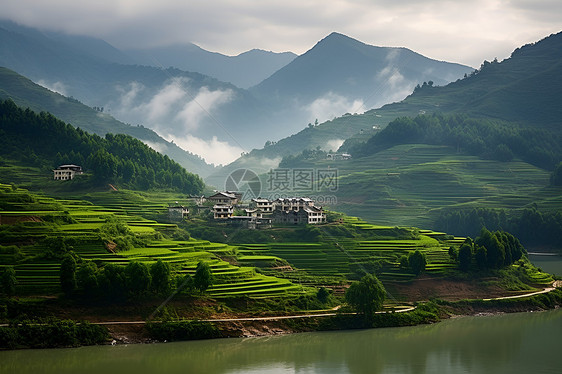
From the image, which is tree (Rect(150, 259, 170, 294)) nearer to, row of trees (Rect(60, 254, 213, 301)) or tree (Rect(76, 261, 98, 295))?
row of trees (Rect(60, 254, 213, 301))

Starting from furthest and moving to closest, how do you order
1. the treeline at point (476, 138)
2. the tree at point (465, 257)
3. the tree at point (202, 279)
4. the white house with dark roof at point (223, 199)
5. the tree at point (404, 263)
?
the treeline at point (476, 138), the white house with dark roof at point (223, 199), the tree at point (465, 257), the tree at point (404, 263), the tree at point (202, 279)

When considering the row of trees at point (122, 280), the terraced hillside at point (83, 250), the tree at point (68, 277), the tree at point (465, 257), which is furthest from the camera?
the tree at point (465, 257)

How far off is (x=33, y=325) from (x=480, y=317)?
26.9 m

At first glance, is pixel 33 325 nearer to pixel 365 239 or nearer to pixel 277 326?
pixel 277 326

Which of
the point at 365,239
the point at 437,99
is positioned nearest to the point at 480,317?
the point at 365,239

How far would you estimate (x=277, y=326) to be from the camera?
145 ft

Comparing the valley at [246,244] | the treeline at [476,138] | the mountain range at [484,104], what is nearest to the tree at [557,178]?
the valley at [246,244]

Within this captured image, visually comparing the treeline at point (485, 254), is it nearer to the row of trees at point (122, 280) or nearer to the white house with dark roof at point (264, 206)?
the white house with dark roof at point (264, 206)

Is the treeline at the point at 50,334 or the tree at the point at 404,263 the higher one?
the tree at the point at 404,263

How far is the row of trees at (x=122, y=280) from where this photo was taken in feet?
140

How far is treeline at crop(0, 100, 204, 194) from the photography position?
7688 centimetres

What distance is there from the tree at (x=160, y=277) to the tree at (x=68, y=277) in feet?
13.7

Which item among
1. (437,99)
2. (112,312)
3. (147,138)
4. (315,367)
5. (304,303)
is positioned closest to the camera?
(315,367)

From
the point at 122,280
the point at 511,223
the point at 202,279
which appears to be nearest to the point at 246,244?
the point at 202,279
